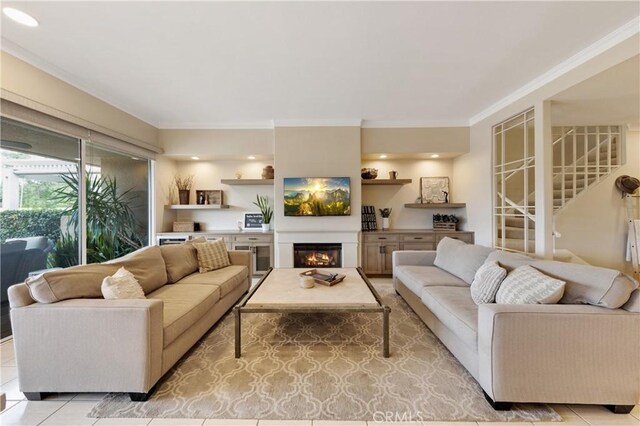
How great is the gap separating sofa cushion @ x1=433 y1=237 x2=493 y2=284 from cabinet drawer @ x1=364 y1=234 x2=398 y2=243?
3.83 ft

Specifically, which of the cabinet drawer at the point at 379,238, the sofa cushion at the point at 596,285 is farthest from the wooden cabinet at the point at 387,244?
the sofa cushion at the point at 596,285

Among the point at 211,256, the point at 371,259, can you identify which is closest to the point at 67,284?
the point at 211,256

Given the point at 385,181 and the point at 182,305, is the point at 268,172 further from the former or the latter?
the point at 182,305

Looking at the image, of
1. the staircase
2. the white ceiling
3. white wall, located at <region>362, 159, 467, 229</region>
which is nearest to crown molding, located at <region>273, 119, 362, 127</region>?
the white ceiling

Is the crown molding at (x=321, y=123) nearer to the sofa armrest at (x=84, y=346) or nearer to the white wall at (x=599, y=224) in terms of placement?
the sofa armrest at (x=84, y=346)

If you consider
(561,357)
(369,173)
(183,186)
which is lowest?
(561,357)

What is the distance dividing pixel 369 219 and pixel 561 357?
3.55 metres

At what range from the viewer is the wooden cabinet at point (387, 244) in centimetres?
460

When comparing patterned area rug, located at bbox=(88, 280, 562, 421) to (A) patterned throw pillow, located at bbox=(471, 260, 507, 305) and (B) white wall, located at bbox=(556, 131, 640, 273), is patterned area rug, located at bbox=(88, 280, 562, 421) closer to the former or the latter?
(A) patterned throw pillow, located at bbox=(471, 260, 507, 305)

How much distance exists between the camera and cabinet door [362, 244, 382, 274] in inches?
181

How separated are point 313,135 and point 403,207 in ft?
7.58

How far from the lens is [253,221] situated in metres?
5.14

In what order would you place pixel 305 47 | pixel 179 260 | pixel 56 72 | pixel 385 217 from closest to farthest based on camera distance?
pixel 305 47 < pixel 56 72 < pixel 179 260 < pixel 385 217

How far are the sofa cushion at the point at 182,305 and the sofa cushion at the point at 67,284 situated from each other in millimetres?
502
